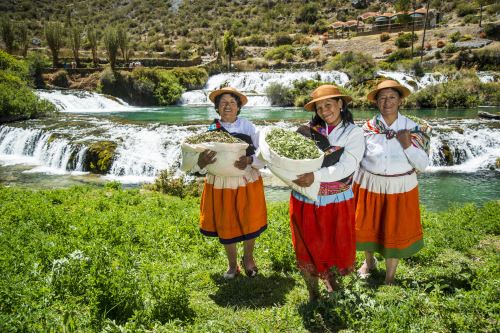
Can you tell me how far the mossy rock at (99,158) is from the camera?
1281 centimetres

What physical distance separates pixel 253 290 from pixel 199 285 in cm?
59

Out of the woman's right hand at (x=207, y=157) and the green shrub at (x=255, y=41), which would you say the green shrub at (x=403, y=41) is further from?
the woman's right hand at (x=207, y=157)

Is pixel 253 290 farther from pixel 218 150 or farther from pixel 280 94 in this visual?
pixel 280 94

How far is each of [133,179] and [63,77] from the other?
2520 centimetres

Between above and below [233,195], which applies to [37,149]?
below

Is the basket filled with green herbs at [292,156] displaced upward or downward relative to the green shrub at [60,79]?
downward

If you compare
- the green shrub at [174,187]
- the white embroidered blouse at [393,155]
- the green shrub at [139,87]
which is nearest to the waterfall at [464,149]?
the green shrub at [174,187]

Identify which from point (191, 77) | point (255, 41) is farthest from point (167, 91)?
point (255, 41)

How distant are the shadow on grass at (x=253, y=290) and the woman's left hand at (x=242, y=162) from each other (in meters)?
1.26

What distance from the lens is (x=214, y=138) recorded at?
3.62m

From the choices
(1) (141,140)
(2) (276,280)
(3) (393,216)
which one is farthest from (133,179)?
(3) (393,216)

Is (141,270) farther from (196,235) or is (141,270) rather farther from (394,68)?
(394,68)

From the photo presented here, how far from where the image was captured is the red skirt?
10.4 ft

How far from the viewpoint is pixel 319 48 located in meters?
51.3
